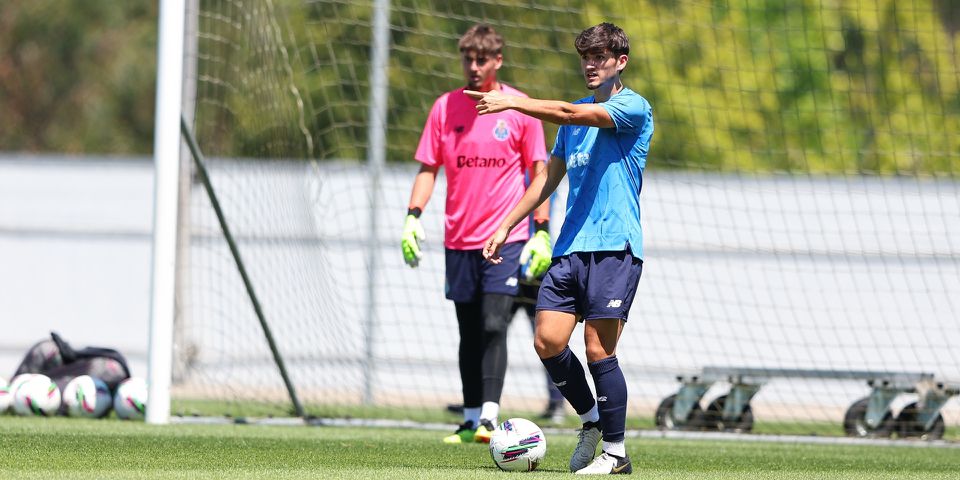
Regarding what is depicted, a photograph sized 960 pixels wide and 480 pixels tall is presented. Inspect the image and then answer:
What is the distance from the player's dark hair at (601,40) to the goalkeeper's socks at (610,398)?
1.35m

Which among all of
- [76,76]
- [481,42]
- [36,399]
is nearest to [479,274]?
[481,42]

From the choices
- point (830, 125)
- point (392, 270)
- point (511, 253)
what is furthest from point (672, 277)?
point (830, 125)

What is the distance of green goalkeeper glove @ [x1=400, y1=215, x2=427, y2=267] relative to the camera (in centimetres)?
791

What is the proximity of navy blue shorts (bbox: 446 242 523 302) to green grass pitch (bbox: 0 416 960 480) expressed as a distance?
2.90 ft

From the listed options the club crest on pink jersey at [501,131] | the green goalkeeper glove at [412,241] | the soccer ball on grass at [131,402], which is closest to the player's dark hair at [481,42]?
the club crest on pink jersey at [501,131]

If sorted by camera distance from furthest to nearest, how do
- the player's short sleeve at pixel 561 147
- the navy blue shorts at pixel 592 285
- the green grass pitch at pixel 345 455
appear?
1. the player's short sleeve at pixel 561 147
2. the navy blue shorts at pixel 592 285
3. the green grass pitch at pixel 345 455

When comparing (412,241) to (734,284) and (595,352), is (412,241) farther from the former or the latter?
(734,284)

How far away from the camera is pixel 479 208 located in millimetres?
7910

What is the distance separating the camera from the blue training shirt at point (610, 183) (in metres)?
6.04

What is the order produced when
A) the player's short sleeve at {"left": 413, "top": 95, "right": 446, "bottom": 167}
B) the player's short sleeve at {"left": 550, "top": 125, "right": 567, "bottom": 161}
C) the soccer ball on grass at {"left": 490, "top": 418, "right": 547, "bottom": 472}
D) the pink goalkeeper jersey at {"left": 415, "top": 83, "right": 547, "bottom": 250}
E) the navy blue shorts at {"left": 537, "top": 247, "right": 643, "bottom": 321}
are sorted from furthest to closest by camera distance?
1. the player's short sleeve at {"left": 413, "top": 95, "right": 446, "bottom": 167}
2. the pink goalkeeper jersey at {"left": 415, "top": 83, "right": 547, "bottom": 250}
3. the player's short sleeve at {"left": 550, "top": 125, "right": 567, "bottom": 161}
4. the soccer ball on grass at {"left": 490, "top": 418, "right": 547, "bottom": 472}
5. the navy blue shorts at {"left": 537, "top": 247, "right": 643, "bottom": 321}

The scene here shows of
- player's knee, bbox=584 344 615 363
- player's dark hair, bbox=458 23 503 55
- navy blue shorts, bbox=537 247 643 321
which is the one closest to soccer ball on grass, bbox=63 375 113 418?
player's dark hair, bbox=458 23 503 55

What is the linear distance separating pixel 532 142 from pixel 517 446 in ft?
7.69

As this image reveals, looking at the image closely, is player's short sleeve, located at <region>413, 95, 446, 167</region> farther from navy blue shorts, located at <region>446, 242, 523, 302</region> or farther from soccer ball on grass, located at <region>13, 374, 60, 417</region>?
soccer ball on grass, located at <region>13, 374, 60, 417</region>

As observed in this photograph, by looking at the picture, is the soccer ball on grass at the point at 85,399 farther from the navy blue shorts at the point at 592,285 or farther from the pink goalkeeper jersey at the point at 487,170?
the navy blue shorts at the point at 592,285
